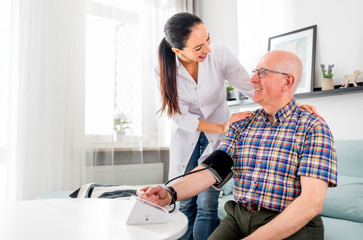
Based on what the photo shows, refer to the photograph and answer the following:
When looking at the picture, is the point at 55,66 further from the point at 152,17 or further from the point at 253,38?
the point at 253,38

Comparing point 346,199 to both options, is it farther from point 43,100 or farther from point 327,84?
point 43,100

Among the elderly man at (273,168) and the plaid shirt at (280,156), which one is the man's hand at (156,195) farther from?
the plaid shirt at (280,156)

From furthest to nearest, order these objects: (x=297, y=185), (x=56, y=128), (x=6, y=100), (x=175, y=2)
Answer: (x=175, y=2) < (x=56, y=128) < (x=6, y=100) < (x=297, y=185)

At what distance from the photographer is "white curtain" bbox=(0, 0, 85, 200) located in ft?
7.55

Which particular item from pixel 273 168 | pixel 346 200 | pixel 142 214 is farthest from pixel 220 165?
pixel 346 200

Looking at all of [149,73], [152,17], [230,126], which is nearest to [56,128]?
[149,73]

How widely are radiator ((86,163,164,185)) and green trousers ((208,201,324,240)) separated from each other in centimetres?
179

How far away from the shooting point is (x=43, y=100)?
2.43 meters

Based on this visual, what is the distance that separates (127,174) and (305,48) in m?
1.85

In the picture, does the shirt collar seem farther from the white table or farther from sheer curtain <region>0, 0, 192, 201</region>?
sheer curtain <region>0, 0, 192, 201</region>

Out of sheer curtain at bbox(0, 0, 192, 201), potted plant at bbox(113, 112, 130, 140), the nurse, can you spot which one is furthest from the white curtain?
the nurse

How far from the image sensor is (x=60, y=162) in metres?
2.48

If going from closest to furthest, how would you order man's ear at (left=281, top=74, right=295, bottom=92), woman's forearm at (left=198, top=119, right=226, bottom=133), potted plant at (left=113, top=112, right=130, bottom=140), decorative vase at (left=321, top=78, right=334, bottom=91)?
man's ear at (left=281, top=74, right=295, bottom=92)
woman's forearm at (left=198, top=119, right=226, bottom=133)
decorative vase at (left=321, top=78, right=334, bottom=91)
potted plant at (left=113, top=112, right=130, bottom=140)

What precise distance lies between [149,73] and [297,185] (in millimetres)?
2237
